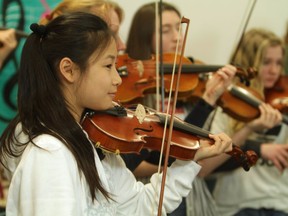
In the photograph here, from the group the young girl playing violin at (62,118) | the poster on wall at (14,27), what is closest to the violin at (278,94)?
the young girl playing violin at (62,118)

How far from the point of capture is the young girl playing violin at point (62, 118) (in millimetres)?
831

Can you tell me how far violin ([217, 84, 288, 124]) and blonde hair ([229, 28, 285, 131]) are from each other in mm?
141

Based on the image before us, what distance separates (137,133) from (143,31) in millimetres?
745

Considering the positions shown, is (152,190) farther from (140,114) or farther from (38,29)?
(38,29)

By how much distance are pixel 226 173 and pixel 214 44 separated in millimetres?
704

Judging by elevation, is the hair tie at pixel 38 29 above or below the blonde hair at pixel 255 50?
above

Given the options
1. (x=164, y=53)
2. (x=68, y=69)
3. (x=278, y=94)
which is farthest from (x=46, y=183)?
(x=278, y=94)

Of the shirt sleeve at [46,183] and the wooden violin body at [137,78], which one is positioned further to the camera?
the wooden violin body at [137,78]

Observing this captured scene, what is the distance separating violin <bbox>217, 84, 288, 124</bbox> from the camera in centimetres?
157

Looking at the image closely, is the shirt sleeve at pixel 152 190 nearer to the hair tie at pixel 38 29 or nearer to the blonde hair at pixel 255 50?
the hair tie at pixel 38 29

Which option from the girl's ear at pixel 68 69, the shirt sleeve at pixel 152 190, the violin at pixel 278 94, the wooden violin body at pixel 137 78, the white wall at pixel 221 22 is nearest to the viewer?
the girl's ear at pixel 68 69

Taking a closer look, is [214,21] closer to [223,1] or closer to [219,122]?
[223,1]

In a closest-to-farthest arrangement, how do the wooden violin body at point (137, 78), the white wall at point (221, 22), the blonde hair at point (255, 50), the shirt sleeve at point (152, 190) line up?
the shirt sleeve at point (152, 190) < the wooden violin body at point (137, 78) < the blonde hair at point (255, 50) < the white wall at point (221, 22)

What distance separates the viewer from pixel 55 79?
956 mm
